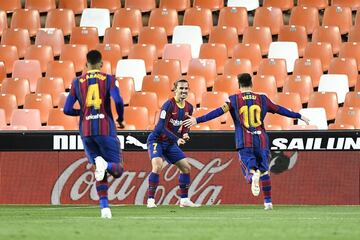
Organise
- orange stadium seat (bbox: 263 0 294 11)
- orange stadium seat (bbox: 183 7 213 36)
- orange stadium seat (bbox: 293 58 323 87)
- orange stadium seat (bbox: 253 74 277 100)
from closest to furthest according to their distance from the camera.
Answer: orange stadium seat (bbox: 253 74 277 100) → orange stadium seat (bbox: 293 58 323 87) → orange stadium seat (bbox: 183 7 213 36) → orange stadium seat (bbox: 263 0 294 11)

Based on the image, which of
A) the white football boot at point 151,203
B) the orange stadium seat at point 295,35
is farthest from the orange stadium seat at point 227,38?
the white football boot at point 151,203

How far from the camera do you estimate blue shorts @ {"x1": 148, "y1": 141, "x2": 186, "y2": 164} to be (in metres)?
16.2

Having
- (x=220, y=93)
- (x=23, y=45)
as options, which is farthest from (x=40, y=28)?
(x=220, y=93)

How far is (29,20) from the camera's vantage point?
22.8 m

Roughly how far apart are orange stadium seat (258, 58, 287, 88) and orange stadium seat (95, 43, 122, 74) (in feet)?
8.89

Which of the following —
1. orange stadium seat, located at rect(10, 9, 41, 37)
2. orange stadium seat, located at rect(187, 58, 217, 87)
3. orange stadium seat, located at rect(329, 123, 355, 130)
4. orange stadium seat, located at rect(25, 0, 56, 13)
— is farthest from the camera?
orange stadium seat, located at rect(25, 0, 56, 13)

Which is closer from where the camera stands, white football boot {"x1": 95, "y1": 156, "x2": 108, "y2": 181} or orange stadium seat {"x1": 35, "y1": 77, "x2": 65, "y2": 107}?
white football boot {"x1": 95, "y1": 156, "x2": 108, "y2": 181}

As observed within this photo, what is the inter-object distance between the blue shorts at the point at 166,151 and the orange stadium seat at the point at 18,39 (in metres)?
6.69

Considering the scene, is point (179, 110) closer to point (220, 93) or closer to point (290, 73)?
point (220, 93)

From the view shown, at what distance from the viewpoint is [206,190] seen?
57.4 ft

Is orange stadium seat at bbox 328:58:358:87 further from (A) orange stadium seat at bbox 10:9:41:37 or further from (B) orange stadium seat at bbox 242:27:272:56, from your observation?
(A) orange stadium seat at bbox 10:9:41:37

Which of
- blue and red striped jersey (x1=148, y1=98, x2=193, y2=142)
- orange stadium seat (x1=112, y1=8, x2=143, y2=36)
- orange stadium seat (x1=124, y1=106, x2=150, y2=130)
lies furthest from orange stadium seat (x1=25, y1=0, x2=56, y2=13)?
blue and red striped jersey (x1=148, y1=98, x2=193, y2=142)

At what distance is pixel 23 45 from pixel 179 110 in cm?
695

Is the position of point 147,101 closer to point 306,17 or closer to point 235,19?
point 235,19
